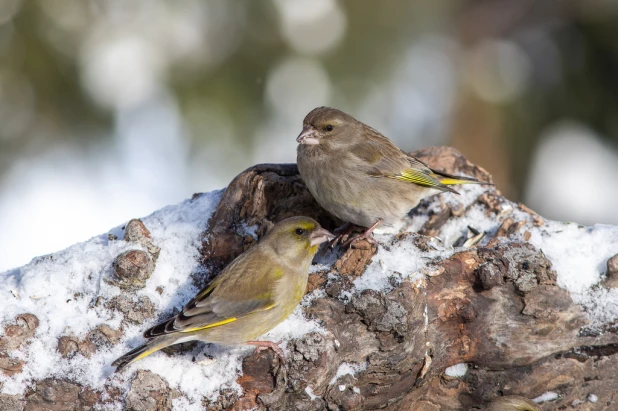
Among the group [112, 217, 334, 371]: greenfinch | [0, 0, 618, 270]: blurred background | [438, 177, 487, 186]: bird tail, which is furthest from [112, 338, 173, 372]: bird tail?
[0, 0, 618, 270]: blurred background

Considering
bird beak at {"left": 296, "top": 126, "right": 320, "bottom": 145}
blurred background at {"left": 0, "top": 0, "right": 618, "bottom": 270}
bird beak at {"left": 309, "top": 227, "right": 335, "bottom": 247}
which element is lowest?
bird beak at {"left": 309, "top": 227, "right": 335, "bottom": 247}

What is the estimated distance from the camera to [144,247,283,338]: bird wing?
11.9 feet

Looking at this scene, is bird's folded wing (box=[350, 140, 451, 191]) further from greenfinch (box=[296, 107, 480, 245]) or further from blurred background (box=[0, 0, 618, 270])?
blurred background (box=[0, 0, 618, 270])

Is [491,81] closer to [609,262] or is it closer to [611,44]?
[611,44]

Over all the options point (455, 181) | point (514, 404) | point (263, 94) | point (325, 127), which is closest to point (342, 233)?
point (325, 127)

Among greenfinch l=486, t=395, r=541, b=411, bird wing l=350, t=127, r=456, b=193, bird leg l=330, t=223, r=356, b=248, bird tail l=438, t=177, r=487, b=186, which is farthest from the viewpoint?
bird tail l=438, t=177, r=487, b=186

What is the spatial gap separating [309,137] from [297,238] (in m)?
1.02

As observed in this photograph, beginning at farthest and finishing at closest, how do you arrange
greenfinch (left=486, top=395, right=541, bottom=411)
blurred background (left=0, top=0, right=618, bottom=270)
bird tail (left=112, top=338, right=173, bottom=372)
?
1. blurred background (left=0, top=0, right=618, bottom=270)
2. greenfinch (left=486, top=395, right=541, bottom=411)
3. bird tail (left=112, top=338, right=173, bottom=372)

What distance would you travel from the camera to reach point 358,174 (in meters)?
4.86

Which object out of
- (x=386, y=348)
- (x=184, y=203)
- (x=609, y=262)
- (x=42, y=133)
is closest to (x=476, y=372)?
(x=386, y=348)

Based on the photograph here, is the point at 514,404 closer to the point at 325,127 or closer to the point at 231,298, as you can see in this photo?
the point at 231,298

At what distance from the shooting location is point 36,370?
3594mm

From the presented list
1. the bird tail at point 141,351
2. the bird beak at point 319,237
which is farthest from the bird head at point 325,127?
the bird tail at point 141,351

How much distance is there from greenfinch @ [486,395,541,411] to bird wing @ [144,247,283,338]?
147 centimetres
